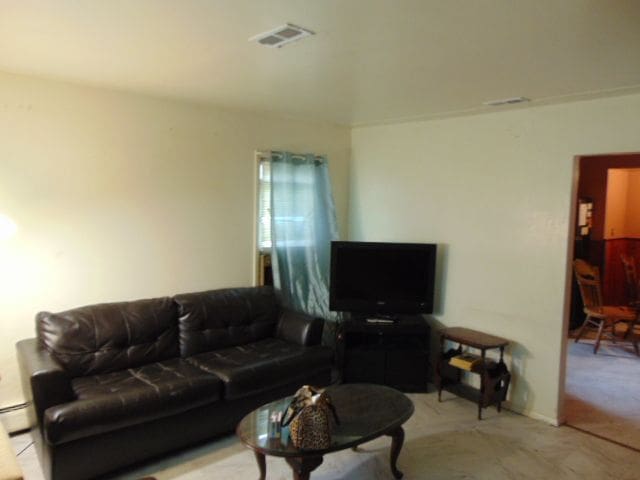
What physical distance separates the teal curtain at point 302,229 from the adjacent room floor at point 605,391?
228cm

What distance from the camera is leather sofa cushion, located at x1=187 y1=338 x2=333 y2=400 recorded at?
3.15m

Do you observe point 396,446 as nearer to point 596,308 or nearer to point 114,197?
point 114,197

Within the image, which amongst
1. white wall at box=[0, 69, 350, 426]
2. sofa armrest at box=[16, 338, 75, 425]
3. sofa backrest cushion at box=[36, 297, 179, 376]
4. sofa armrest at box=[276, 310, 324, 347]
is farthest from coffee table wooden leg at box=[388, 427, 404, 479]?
white wall at box=[0, 69, 350, 426]

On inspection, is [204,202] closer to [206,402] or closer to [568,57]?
[206,402]

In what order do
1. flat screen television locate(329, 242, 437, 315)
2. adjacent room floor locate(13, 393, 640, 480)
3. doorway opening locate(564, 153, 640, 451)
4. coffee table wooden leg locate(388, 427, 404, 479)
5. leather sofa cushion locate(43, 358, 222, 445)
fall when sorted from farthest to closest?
doorway opening locate(564, 153, 640, 451) < flat screen television locate(329, 242, 437, 315) < adjacent room floor locate(13, 393, 640, 480) < coffee table wooden leg locate(388, 427, 404, 479) < leather sofa cushion locate(43, 358, 222, 445)

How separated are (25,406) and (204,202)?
193 cm

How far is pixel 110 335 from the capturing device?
10.6 ft

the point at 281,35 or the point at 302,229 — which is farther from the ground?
the point at 281,35

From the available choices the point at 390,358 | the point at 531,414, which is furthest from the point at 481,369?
the point at 390,358

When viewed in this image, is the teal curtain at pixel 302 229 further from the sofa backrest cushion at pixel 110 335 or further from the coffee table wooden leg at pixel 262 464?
the coffee table wooden leg at pixel 262 464

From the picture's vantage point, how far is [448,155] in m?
4.16

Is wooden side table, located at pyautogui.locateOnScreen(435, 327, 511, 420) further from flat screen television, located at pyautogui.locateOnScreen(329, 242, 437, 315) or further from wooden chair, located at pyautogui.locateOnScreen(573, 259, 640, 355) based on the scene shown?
wooden chair, located at pyautogui.locateOnScreen(573, 259, 640, 355)

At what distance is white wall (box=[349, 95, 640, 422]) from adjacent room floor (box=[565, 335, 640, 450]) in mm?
397

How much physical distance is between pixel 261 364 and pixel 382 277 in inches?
56.2
